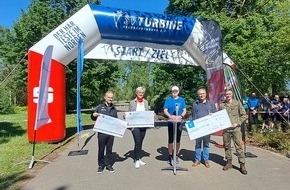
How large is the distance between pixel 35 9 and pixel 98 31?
22.3 m

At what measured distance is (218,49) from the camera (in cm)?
1258

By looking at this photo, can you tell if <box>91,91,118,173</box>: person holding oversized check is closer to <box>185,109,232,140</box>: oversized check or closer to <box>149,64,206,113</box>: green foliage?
<box>185,109,232,140</box>: oversized check

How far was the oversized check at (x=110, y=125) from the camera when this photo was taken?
8.08m

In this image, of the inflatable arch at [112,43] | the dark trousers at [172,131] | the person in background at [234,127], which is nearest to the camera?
the person in background at [234,127]

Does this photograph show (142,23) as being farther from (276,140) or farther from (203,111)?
(276,140)

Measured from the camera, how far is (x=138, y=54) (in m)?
12.8

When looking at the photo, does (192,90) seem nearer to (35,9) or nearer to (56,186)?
(35,9)

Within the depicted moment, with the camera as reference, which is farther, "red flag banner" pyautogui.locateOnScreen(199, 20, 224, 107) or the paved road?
"red flag banner" pyautogui.locateOnScreen(199, 20, 224, 107)

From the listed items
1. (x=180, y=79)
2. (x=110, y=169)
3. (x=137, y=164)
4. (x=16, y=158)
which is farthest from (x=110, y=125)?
(x=180, y=79)

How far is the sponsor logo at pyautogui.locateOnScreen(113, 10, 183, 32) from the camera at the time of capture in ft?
38.8

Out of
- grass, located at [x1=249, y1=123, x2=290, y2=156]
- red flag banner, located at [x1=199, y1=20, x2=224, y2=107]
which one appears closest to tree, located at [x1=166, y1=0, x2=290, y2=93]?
red flag banner, located at [x1=199, y1=20, x2=224, y2=107]

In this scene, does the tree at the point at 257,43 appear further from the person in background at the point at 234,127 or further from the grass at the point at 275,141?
the person in background at the point at 234,127

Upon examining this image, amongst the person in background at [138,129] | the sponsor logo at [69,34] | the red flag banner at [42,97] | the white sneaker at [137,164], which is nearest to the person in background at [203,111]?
the person in background at [138,129]

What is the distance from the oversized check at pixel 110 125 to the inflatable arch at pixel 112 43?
13.0 ft
